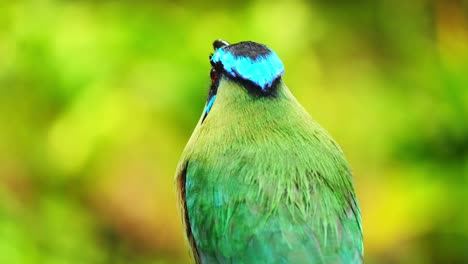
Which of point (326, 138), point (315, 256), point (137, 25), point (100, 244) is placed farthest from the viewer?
point (137, 25)

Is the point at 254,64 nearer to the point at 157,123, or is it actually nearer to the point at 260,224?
the point at 260,224

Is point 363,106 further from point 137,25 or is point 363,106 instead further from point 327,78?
point 137,25

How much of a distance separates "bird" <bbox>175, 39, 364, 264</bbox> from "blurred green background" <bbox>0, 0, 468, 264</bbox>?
1858 mm

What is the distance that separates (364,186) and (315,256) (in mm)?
2075

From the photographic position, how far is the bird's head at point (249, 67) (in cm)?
196

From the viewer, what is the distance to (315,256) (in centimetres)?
196

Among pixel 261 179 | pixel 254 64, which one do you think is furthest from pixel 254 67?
pixel 261 179

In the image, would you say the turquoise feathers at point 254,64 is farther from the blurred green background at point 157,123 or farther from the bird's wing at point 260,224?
the blurred green background at point 157,123

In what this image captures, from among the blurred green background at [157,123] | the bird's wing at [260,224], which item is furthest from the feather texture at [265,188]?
the blurred green background at [157,123]

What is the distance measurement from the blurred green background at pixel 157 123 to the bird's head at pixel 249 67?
6.30 ft

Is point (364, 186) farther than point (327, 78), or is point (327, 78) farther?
point (327, 78)

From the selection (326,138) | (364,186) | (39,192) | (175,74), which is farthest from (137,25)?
(326,138)

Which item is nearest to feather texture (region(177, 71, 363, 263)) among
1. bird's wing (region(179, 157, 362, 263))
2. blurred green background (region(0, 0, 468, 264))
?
bird's wing (region(179, 157, 362, 263))

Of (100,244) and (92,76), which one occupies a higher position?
(92,76)
